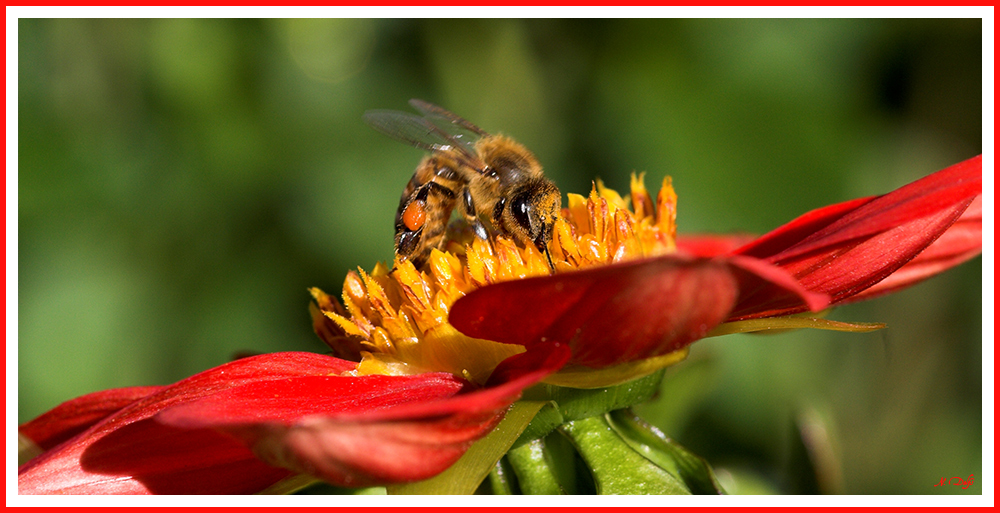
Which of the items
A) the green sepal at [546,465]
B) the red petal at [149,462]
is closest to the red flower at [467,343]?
the red petal at [149,462]

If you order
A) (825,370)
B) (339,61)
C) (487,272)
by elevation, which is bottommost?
(825,370)

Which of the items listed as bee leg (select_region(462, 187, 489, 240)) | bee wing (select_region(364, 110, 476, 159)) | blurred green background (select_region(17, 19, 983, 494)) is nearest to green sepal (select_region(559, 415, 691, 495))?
bee leg (select_region(462, 187, 489, 240))

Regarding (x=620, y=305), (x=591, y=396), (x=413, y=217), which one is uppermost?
(x=413, y=217)

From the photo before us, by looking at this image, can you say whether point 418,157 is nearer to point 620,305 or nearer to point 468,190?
point 468,190

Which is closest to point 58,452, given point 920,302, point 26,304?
point 26,304

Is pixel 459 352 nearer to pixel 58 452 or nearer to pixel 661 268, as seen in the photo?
pixel 661 268

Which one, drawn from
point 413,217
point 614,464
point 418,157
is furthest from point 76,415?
point 418,157
